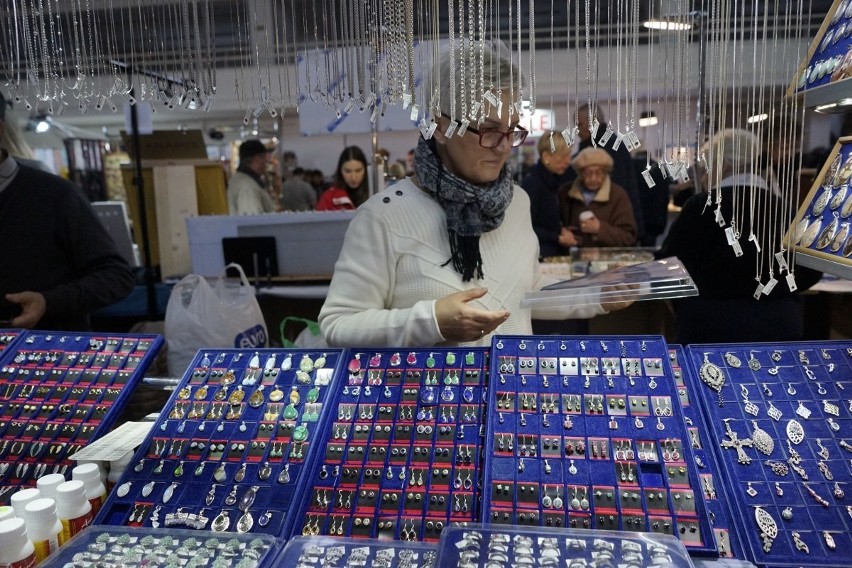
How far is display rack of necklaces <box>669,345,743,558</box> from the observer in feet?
3.66

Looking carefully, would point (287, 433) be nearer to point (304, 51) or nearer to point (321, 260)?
point (304, 51)

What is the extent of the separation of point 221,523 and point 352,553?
27cm

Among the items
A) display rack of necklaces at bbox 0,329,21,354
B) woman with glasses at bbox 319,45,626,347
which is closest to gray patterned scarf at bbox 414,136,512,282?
woman with glasses at bbox 319,45,626,347

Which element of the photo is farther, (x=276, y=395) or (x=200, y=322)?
(x=200, y=322)

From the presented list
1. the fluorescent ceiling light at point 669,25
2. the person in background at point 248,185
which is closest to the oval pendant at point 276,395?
the fluorescent ceiling light at point 669,25

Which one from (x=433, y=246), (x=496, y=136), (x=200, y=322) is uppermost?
(x=496, y=136)

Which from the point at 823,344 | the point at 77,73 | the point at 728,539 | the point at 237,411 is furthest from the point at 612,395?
the point at 77,73

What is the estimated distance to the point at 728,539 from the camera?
1.12 metres

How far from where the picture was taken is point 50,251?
2232 mm

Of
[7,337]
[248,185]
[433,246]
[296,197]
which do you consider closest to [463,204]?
[433,246]

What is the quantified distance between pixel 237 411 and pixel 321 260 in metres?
2.66

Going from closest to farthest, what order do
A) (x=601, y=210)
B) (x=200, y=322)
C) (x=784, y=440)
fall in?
1. (x=784, y=440)
2. (x=200, y=322)
3. (x=601, y=210)

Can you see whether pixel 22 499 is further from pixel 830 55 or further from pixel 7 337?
pixel 830 55

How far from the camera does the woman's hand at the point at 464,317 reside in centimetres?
141
